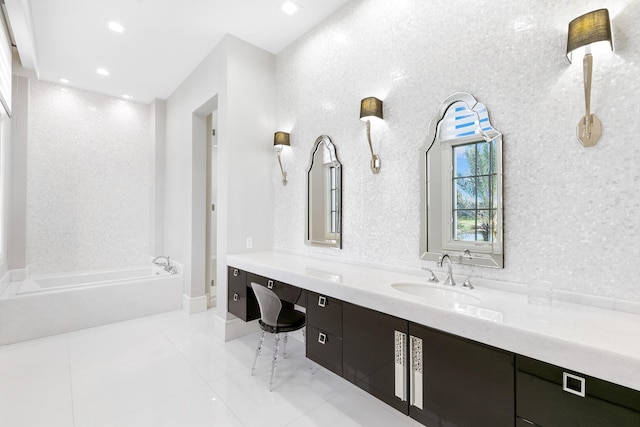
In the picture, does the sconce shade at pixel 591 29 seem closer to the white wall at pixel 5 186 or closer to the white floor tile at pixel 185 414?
the white floor tile at pixel 185 414

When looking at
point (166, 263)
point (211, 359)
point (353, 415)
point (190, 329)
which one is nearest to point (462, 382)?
point (353, 415)

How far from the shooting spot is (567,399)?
1.01 m

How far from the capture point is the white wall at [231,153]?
3131mm

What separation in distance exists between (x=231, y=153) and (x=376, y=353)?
2.39 meters

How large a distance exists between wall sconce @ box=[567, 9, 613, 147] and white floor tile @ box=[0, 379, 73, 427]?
3.32m

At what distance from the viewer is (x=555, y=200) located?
151 cm

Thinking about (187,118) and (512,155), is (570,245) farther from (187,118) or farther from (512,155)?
(187,118)

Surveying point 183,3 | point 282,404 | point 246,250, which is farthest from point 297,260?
point 183,3

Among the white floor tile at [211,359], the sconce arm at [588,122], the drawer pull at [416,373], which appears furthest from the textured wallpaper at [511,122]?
the white floor tile at [211,359]

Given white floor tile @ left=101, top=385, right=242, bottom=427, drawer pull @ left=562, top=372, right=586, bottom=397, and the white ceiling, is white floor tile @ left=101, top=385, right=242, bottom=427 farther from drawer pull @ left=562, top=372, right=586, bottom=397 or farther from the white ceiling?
the white ceiling

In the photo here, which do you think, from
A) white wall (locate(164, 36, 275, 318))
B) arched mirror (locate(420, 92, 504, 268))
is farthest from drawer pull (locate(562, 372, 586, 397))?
white wall (locate(164, 36, 275, 318))

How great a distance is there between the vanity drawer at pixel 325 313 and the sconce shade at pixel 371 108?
1.39 m

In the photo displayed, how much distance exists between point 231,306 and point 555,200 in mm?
2766

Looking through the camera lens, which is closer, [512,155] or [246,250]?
[512,155]
